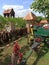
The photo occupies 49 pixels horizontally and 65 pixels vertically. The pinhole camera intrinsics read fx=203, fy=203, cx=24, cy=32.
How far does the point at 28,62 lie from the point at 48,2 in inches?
655

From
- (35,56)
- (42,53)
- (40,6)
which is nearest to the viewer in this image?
(35,56)

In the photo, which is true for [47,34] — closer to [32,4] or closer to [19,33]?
[19,33]

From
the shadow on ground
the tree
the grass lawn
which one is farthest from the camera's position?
the tree

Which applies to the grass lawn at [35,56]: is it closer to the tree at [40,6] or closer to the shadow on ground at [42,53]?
the shadow on ground at [42,53]

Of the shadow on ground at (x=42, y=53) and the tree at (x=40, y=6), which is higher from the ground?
the tree at (x=40, y=6)

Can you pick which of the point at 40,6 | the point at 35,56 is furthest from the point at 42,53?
the point at 40,6

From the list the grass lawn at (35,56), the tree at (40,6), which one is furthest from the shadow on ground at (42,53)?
the tree at (40,6)

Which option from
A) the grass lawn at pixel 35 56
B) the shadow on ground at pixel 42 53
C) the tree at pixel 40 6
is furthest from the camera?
the tree at pixel 40 6

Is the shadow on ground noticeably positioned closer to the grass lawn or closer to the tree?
the grass lawn

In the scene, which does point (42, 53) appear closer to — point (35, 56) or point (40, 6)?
point (35, 56)

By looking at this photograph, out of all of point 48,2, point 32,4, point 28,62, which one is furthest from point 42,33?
point 32,4

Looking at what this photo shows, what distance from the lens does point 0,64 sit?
41.5ft

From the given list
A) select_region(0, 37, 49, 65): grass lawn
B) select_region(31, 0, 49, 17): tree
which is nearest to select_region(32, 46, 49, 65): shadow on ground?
select_region(0, 37, 49, 65): grass lawn

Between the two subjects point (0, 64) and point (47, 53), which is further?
point (47, 53)
